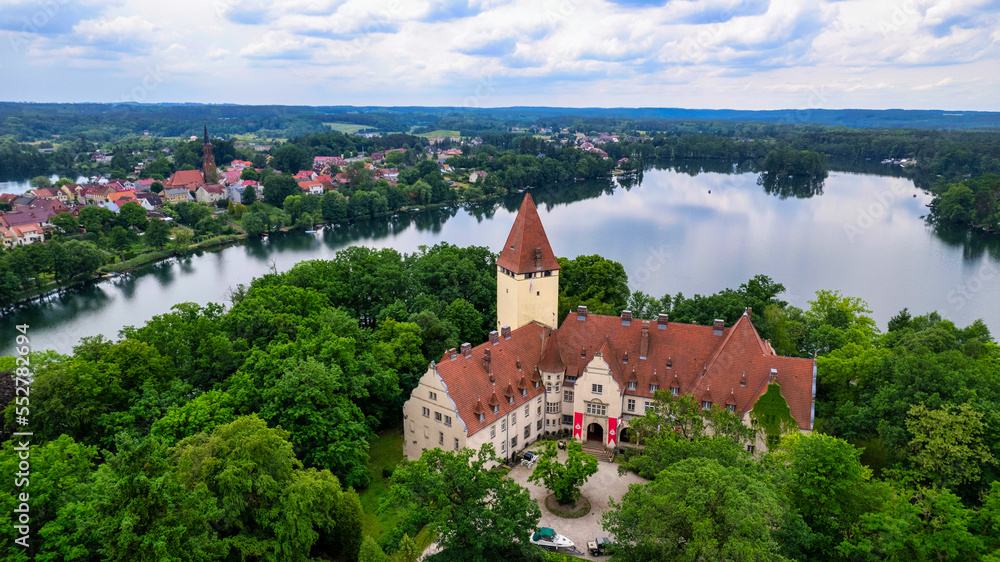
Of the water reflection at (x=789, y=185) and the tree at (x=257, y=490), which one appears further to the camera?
the water reflection at (x=789, y=185)

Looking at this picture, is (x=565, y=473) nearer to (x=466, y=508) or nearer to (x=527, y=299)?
(x=466, y=508)

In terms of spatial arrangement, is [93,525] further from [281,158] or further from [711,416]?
[281,158]

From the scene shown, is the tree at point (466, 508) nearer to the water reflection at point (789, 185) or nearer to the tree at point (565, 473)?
the tree at point (565, 473)

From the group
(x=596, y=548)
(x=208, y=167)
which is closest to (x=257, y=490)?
(x=596, y=548)

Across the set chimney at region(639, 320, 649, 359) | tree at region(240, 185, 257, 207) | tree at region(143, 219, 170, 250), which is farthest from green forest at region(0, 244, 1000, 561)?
tree at region(240, 185, 257, 207)

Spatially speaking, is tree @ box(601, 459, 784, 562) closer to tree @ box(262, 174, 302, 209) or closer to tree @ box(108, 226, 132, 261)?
tree @ box(108, 226, 132, 261)

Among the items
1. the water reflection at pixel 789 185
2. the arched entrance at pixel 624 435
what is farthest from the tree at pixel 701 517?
the water reflection at pixel 789 185

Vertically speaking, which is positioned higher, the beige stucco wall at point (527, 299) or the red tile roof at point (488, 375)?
the beige stucco wall at point (527, 299)
